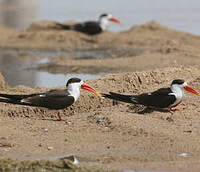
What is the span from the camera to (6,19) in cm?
2362

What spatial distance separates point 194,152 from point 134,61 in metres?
6.75

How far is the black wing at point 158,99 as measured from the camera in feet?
23.8

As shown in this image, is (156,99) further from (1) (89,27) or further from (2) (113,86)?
(1) (89,27)

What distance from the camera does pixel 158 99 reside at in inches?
287

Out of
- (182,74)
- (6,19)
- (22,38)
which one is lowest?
(182,74)

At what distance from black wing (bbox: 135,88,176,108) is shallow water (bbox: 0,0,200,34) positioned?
10716mm

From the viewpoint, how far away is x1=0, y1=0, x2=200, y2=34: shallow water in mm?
20703

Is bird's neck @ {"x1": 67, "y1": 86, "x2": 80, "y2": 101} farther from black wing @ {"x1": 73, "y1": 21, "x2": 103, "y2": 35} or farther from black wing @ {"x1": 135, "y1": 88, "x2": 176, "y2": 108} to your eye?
black wing @ {"x1": 73, "y1": 21, "x2": 103, "y2": 35}

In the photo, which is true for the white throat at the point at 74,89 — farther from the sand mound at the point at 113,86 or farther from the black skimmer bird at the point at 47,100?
the sand mound at the point at 113,86

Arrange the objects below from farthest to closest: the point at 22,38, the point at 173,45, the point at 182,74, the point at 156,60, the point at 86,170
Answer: the point at 22,38 → the point at 173,45 → the point at 156,60 → the point at 182,74 → the point at 86,170

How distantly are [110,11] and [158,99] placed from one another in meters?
17.0

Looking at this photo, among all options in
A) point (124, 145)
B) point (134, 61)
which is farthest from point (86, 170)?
point (134, 61)

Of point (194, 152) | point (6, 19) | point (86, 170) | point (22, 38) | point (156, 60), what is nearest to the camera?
point (86, 170)

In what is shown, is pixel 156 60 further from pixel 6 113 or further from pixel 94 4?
pixel 94 4
